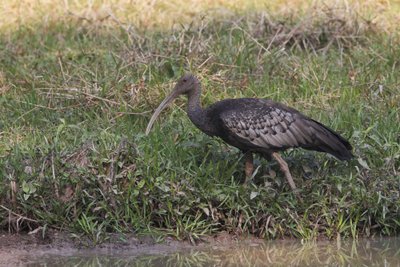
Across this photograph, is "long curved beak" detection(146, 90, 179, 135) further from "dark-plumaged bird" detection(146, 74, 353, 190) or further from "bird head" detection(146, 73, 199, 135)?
"dark-plumaged bird" detection(146, 74, 353, 190)

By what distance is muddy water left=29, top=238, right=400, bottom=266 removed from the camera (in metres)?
7.85

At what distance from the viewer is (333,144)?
327 inches

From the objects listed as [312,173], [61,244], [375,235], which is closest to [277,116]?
[312,173]

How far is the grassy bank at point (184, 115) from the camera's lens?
26.9ft

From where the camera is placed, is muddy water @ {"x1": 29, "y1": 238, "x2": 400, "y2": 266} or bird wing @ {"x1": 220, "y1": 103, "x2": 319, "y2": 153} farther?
bird wing @ {"x1": 220, "y1": 103, "x2": 319, "y2": 153}

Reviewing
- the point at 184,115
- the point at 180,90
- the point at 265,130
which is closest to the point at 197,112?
the point at 180,90

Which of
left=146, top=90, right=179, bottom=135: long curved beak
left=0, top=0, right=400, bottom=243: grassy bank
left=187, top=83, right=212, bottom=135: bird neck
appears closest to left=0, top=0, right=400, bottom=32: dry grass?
left=0, top=0, right=400, bottom=243: grassy bank

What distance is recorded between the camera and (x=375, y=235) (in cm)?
835

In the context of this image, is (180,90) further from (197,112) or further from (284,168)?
(284,168)

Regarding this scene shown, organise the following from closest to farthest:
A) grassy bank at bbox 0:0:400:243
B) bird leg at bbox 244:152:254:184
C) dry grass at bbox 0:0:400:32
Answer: grassy bank at bbox 0:0:400:243
bird leg at bbox 244:152:254:184
dry grass at bbox 0:0:400:32

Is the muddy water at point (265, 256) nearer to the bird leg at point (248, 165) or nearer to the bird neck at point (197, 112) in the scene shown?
the bird leg at point (248, 165)

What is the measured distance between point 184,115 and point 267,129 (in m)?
1.38

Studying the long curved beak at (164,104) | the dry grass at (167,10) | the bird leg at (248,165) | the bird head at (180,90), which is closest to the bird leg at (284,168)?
the bird leg at (248,165)

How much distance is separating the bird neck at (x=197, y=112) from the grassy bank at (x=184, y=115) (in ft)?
0.82
